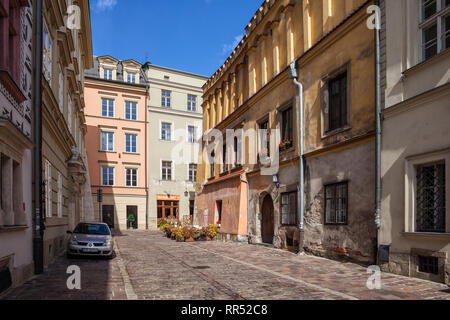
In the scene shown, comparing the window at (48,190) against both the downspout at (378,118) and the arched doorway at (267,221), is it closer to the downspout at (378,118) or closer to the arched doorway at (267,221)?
the arched doorway at (267,221)

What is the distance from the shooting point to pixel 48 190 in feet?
41.0

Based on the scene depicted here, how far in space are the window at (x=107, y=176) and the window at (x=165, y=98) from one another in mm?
8488

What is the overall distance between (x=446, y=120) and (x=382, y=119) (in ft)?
6.88

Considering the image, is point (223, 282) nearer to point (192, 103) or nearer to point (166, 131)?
point (166, 131)

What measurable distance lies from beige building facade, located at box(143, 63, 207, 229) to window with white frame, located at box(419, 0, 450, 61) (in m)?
29.0

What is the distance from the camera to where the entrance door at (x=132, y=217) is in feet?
119

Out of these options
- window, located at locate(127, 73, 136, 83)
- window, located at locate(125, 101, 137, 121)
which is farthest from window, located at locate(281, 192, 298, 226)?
window, located at locate(127, 73, 136, 83)

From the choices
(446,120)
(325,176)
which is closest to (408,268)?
(446,120)

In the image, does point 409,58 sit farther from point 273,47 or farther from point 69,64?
point 69,64

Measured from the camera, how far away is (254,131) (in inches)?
774

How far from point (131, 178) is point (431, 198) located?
31655 millimetres

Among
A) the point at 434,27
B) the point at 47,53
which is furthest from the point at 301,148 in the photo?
the point at 47,53

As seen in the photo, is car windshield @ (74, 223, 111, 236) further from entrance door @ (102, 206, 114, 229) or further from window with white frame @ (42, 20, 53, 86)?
entrance door @ (102, 206, 114, 229)
